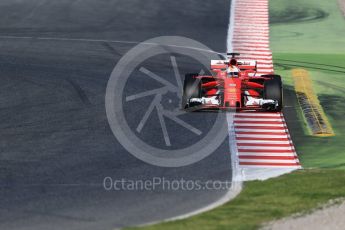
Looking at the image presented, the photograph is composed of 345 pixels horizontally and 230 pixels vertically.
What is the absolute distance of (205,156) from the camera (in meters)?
20.8

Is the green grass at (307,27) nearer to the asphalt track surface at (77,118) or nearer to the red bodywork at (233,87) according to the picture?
the asphalt track surface at (77,118)

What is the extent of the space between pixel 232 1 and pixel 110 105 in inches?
716

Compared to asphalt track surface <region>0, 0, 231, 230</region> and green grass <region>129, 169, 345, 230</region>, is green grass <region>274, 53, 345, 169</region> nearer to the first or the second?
green grass <region>129, 169, 345, 230</region>

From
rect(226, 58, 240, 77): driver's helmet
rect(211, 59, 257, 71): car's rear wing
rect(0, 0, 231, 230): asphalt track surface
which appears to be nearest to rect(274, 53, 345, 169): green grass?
rect(211, 59, 257, 71): car's rear wing

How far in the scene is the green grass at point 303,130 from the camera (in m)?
16.5

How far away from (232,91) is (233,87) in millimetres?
149

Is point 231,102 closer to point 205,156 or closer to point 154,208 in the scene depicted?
point 205,156

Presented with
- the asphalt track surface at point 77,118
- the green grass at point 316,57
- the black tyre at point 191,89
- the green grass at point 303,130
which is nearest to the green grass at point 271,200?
the green grass at point 303,130

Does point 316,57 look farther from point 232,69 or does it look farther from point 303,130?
point 303,130

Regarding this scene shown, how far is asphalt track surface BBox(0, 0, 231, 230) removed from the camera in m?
17.1

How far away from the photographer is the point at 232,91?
23.8m

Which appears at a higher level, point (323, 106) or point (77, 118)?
point (77, 118)

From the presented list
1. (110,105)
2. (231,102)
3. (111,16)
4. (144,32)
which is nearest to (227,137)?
(231,102)

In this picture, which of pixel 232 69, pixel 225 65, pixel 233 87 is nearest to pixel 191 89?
pixel 233 87
